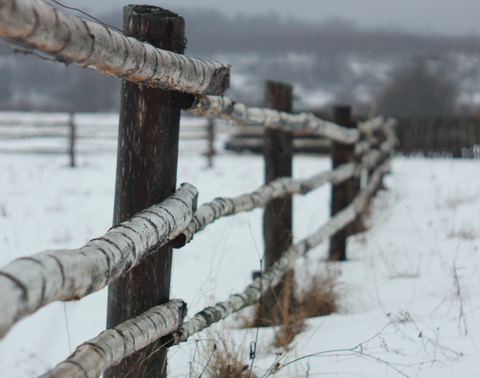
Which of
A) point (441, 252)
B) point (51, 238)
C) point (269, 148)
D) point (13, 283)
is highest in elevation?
point (269, 148)

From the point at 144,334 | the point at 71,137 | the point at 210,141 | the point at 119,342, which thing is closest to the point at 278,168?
the point at 144,334

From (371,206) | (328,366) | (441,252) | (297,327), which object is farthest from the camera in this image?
(371,206)

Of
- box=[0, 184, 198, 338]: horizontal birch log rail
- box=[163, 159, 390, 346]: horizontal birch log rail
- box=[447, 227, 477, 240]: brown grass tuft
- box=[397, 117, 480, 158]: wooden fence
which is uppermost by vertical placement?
box=[397, 117, 480, 158]: wooden fence

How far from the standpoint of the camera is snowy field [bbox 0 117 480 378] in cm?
159

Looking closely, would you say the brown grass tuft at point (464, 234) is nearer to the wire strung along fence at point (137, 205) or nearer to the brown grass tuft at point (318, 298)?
the brown grass tuft at point (318, 298)

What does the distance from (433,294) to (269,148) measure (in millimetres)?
1314

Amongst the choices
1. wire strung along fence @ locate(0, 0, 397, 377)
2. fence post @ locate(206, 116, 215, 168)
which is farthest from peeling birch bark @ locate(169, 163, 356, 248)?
fence post @ locate(206, 116, 215, 168)

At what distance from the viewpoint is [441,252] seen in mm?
3150

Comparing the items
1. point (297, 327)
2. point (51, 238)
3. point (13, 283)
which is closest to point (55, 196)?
point (51, 238)

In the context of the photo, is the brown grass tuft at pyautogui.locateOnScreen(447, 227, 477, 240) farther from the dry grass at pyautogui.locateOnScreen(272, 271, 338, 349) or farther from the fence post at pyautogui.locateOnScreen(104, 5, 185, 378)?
the fence post at pyautogui.locateOnScreen(104, 5, 185, 378)

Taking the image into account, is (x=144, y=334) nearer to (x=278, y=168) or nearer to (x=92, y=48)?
(x=92, y=48)

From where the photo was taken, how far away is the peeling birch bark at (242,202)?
54.9 inches

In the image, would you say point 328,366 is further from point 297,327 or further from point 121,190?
point 121,190

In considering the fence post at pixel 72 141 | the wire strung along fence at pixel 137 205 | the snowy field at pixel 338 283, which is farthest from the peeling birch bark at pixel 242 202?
the fence post at pixel 72 141
